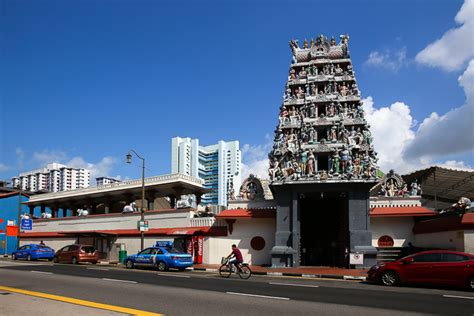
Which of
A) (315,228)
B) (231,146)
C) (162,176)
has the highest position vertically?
(231,146)

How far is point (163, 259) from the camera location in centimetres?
2420

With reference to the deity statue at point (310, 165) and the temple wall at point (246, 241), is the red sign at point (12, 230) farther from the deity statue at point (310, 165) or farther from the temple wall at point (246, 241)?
the deity statue at point (310, 165)

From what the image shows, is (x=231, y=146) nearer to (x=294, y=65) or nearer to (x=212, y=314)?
(x=294, y=65)

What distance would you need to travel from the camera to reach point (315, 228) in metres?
32.5

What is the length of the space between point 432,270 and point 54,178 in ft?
460

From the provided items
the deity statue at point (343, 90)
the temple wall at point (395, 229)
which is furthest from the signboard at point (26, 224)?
the temple wall at point (395, 229)

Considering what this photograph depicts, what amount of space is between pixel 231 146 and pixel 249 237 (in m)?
135

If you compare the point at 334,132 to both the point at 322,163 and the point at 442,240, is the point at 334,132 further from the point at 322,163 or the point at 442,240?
the point at 442,240

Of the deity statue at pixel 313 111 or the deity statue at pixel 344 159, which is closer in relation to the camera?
the deity statue at pixel 344 159

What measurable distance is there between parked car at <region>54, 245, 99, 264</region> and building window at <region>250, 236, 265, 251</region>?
11013mm

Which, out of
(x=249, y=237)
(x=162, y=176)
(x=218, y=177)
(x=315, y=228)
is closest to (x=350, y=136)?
(x=315, y=228)

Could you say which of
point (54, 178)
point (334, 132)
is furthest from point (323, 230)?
point (54, 178)

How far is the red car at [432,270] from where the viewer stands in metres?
15.5

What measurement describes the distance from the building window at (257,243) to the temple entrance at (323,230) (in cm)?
269
